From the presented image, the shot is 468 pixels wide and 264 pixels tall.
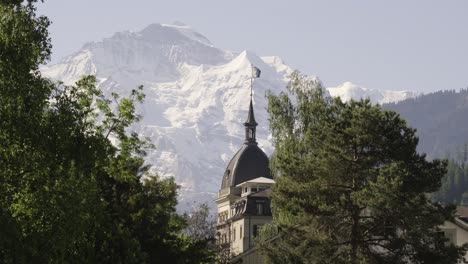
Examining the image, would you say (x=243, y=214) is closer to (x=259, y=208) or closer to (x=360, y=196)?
(x=259, y=208)

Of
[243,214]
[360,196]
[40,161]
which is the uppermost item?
[243,214]

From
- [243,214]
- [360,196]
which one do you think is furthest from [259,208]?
[360,196]

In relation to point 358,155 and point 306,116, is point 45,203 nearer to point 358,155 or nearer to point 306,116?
point 358,155

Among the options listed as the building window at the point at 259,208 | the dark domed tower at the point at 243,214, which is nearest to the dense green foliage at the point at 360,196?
the dark domed tower at the point at 243,214

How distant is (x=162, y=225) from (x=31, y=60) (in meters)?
14.5

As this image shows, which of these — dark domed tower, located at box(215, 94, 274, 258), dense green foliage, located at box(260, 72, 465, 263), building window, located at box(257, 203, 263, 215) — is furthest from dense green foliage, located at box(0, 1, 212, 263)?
building window, located at box(257, 203, 263, 215)

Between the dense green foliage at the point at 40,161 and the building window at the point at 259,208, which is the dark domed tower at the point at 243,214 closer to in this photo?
the building window at the point at 259,208

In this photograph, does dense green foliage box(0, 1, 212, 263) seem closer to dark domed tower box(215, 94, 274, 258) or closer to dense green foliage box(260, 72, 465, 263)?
dense green foliage box(260, 72, 465, 263)

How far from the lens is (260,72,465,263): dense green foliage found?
171 ft

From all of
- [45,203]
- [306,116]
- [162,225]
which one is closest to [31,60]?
[45,203]

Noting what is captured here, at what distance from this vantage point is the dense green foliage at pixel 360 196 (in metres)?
52.2

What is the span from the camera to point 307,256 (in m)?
55.3

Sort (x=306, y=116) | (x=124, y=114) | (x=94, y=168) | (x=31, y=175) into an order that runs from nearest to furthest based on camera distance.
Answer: (x=31, y=175), (x=94, y=168), (x=124, y=114), (x=306, y=116)

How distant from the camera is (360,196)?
52.1 metres
